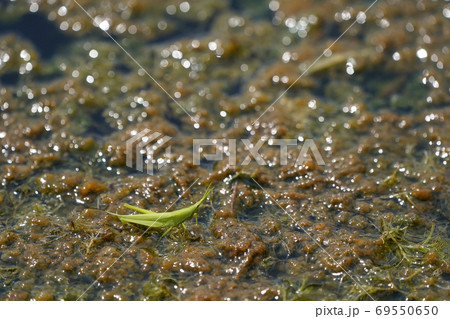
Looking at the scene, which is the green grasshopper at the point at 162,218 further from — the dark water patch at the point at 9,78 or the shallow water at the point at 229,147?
the dark water patch at the point at 9,78

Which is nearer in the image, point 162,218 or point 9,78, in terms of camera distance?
point 162,218

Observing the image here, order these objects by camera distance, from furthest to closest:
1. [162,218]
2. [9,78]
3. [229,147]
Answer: [9,78], [229,147], [162,218]

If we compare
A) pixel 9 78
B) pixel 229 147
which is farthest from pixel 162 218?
pixel 9 78

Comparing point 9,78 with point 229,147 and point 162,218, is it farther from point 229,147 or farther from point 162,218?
point 162,218

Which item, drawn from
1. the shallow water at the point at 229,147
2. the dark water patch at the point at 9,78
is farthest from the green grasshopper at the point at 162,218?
the dark water patch at the point at 9,78

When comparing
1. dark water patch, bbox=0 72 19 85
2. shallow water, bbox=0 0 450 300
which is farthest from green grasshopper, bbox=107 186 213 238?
dark water patch, bbox=0 72 19 85

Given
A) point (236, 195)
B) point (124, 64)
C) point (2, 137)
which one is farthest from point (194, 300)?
point (124, 64)

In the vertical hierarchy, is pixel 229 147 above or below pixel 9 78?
below
